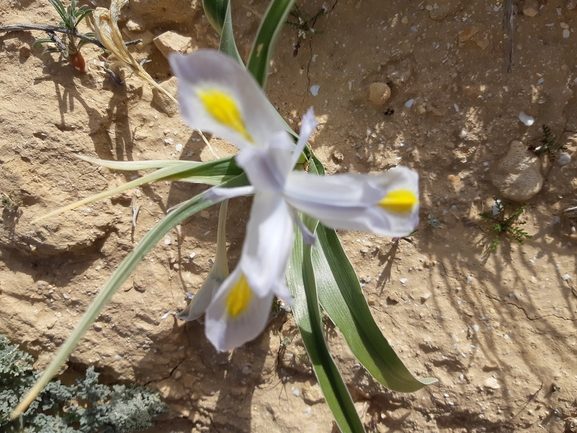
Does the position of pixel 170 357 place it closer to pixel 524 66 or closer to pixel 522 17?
pixel 524 66

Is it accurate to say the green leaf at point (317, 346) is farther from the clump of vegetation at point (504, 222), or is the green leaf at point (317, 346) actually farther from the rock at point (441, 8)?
the rock at point (441, 8)

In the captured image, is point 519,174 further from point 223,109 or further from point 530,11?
point 223,109

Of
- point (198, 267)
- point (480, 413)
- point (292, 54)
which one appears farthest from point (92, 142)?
point (480, 413)

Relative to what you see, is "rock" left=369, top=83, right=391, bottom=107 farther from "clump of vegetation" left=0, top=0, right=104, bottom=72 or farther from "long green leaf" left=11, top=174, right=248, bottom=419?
"clump of vegetation" left=0, top=0, right=104, bottom=72

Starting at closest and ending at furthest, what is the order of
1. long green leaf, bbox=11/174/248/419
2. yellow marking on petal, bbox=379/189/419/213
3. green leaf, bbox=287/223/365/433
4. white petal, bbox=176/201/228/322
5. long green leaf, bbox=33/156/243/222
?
long green leaf, bbox=11/174/248/419 < yellow marking on petal, bbox=379/189/419/213 < long green leaf, bbox=33/156/243/222 < green leaf, bbox=287/223/365/433 < white petal, bbox=176/201/228/322

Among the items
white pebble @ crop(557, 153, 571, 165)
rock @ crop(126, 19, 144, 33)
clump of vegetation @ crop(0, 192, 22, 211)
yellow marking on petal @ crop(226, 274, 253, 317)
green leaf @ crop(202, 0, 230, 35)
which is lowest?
yellow marking on petal @ crop(226, 274, 253, 317)

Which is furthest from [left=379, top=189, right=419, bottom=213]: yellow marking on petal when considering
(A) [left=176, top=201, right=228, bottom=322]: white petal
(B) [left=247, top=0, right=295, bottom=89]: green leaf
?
(A) [left=176, top=201, right=228, bottom=322]: white petal

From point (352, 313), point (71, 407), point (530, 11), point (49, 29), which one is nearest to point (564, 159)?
point (530, 11)
